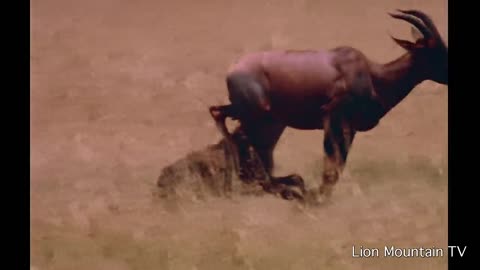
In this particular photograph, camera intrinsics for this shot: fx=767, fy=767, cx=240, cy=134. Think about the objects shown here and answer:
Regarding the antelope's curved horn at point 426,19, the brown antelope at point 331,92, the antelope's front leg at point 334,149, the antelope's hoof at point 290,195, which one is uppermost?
the antelope's curved horn at point 426,19

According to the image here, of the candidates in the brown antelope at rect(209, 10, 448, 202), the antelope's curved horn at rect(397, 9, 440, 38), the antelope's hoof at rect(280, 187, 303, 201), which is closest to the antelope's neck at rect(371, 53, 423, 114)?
the brown antelope at rect(209, 10, 448, 202)

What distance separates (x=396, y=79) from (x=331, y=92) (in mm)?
237

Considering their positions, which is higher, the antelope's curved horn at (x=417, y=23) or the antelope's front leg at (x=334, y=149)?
the antelope's curved horn at (x=417, y=23)

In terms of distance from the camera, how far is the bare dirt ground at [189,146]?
8.75 ft

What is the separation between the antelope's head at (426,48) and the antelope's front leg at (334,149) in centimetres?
33

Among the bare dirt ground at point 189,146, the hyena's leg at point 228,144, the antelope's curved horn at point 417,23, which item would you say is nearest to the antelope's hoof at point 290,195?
the bare dirt ground at point 189,146

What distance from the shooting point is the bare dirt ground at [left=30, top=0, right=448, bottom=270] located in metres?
2.67

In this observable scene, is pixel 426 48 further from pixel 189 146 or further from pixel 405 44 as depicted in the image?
pixel 189 146

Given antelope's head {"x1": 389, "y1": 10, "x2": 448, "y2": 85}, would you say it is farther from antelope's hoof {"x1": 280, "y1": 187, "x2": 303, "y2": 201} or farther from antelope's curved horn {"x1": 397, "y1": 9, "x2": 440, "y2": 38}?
antelope's hoof {"x1": 280, "y1": 187, "x2": 303, "y2": 201}

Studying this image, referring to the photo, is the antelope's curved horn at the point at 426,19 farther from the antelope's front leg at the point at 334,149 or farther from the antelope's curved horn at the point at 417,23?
the antelope's front leg at the point at 334,149
